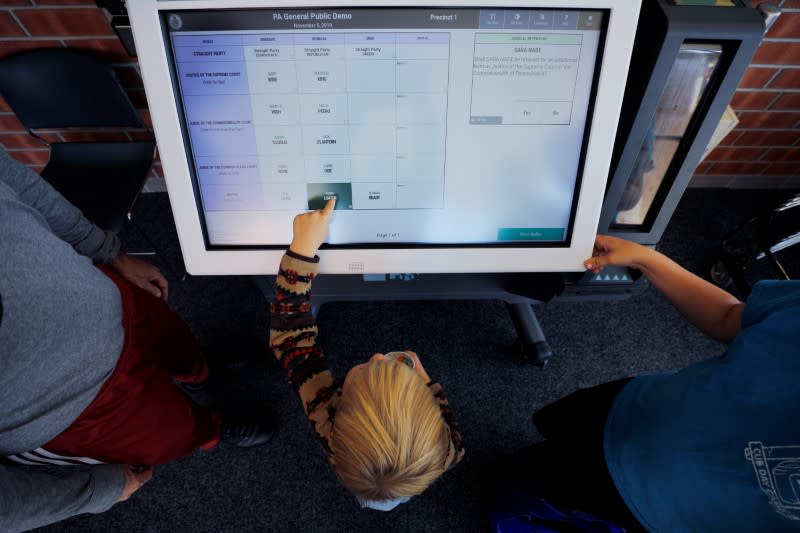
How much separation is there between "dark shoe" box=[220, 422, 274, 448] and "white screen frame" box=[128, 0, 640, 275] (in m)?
0.85

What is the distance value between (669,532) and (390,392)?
57 cm

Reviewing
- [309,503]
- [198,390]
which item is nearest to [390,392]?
[309,503]

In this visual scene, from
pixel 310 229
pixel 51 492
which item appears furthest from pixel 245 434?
pixel 310 229

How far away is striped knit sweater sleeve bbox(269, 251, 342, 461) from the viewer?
897mm

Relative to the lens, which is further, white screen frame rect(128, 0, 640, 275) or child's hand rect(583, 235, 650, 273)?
child's hand rect(583, 235, 650, 273)

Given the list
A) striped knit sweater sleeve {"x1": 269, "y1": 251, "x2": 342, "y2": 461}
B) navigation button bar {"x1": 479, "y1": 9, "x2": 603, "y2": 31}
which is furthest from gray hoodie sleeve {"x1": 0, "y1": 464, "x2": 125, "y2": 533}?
navigation button bar {"x1": 479, "y1": 9, "x2": 603, "y2": 31}

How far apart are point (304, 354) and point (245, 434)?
2.35 feet

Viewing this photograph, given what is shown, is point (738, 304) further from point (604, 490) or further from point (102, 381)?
point (102, 381)

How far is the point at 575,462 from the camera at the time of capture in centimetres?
110

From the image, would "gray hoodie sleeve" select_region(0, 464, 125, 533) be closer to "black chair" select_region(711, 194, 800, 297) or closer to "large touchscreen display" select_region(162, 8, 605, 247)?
"large touchscreen display" select_region(162, 8, 605, 247)

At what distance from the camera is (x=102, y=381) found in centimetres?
100

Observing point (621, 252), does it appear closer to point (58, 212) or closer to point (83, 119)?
point (58, 212)

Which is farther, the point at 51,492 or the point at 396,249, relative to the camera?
the point at 51,492

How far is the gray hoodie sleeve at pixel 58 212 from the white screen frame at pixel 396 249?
1.19ft
